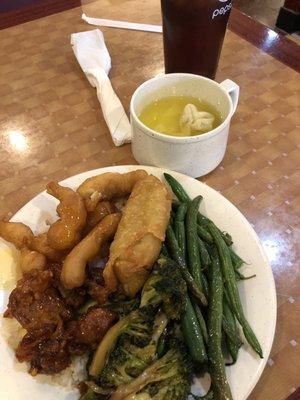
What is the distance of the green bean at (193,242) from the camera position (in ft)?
2.66

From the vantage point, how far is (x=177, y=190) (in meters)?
0.95

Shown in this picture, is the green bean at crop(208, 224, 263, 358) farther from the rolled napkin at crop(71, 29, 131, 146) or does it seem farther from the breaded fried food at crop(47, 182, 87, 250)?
the rolled napkin at crop(71, 29, 131, 146)

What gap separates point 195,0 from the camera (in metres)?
1.03

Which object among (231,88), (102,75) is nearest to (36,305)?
(231,88)

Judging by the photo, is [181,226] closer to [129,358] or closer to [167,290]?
[167,290]

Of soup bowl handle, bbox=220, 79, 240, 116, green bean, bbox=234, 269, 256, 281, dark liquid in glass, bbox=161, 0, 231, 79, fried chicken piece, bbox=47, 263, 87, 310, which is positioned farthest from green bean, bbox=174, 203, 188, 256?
dark liquid in glass, bbox=161, 0, 231, 79

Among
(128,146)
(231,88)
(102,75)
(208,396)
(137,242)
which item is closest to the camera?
(208,396)

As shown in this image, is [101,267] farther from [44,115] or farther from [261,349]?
[44,115]

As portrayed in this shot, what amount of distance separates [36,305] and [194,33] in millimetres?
786

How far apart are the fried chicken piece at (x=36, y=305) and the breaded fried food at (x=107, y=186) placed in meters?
0.19

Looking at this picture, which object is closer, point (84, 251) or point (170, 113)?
point (84, 251)

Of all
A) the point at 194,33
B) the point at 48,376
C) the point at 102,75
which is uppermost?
the point at 194,33

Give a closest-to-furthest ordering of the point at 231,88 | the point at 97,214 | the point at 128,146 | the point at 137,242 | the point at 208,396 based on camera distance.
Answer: the point at 208,396 < the point at 137,242 < the point at 97,214 < the point at 231,88 < the point at 128,146

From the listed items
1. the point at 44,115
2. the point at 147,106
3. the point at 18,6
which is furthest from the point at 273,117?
the point at 18,6
